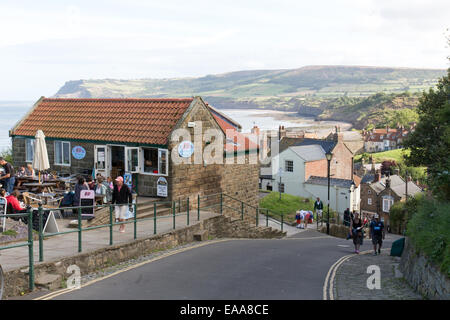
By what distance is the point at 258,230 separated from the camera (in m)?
23.9

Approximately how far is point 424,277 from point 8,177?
45.7ft

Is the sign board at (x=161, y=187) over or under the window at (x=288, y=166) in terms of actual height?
over

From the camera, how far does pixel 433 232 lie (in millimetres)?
10555

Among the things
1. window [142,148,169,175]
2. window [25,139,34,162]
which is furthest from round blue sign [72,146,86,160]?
window [142,148,169,175]

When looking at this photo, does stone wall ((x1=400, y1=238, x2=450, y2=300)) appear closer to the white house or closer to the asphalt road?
the asphalt road

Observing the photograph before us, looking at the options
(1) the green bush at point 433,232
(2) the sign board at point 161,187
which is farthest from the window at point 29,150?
(1) the green bush at point 433,232

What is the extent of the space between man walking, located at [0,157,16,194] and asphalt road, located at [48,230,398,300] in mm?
7232

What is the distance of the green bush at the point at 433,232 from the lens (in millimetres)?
9609

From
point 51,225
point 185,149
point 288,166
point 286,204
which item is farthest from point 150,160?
point 288,166

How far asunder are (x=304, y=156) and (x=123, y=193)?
147 feet

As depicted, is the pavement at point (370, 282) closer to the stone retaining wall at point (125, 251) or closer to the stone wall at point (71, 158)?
the stone retaining wall at point (125, 251)

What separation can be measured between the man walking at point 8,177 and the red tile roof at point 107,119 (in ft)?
14.6

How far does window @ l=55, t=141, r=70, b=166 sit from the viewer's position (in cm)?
2231
